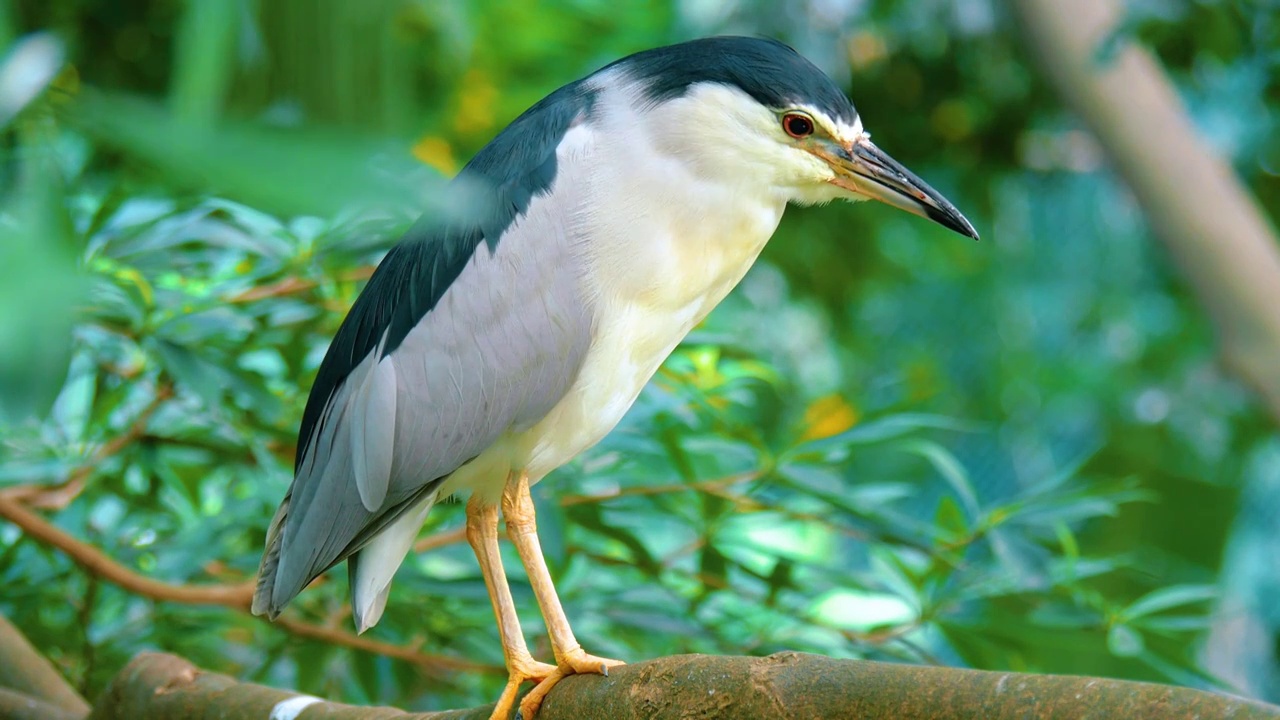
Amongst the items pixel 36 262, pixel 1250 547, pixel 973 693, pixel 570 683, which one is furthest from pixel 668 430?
pixel 1250 547

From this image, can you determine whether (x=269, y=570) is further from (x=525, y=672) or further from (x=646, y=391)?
(x=646, y=391)

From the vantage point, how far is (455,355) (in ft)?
5.16

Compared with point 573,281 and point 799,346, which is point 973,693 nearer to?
point 573,281

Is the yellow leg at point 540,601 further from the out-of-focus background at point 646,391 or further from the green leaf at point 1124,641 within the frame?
the green leaf at point 1124,641

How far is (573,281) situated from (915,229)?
14.1 feet

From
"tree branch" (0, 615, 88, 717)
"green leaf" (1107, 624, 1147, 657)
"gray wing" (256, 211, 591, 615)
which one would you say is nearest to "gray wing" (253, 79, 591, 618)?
"gray wing" (256, 211, 591, 615)

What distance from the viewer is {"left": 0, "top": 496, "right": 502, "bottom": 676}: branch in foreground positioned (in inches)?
69.6

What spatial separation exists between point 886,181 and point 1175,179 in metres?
2.22

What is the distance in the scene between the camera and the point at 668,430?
193 centimetres

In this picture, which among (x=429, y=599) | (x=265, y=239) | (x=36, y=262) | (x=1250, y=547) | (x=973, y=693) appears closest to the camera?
(x=36, y=262)

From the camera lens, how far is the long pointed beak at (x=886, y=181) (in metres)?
1.53

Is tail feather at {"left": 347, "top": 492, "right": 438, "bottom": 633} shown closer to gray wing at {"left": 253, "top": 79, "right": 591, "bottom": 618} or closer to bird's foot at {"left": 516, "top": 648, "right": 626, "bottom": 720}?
gray wing at {"left": 253, "top": 79, "right": 591, "bottom": 618}

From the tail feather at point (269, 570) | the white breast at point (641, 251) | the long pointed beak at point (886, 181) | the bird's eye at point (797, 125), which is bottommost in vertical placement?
the tail feather at point (269, 570)

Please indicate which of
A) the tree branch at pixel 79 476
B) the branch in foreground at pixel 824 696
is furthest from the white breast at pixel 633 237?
the tree branch at pixel 79 476
